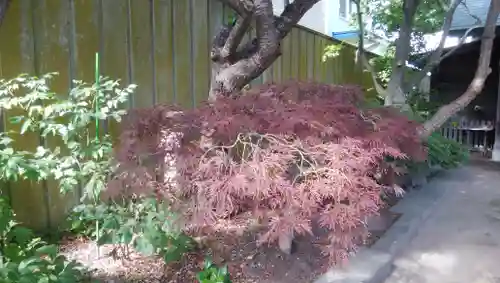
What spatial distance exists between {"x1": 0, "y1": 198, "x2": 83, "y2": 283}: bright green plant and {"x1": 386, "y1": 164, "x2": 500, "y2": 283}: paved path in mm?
2338

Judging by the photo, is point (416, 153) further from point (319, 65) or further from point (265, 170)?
point (319, 65)

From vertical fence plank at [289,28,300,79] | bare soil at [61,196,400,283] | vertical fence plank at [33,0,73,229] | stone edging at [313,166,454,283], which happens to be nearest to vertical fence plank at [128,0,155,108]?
vertical fence plank at [33,0,73,229]

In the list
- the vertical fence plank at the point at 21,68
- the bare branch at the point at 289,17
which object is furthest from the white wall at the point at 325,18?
the vertical fence plank at the point at 21,68

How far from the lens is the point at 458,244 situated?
406 centimetres

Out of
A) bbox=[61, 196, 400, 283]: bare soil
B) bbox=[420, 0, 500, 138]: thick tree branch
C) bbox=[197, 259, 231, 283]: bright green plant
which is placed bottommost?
bbox=[61, 196, 400, 283]: bare soil

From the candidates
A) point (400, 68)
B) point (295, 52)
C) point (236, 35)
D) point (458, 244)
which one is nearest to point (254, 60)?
point (236, 35)

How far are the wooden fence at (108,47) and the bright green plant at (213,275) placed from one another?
1.50 metres

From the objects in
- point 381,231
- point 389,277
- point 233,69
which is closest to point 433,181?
point 381,231

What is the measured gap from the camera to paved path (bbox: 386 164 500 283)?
3381mm

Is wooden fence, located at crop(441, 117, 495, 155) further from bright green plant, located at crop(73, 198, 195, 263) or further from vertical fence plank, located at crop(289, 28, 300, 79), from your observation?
bright green plant, located at crop(73, 198, 195, 263)

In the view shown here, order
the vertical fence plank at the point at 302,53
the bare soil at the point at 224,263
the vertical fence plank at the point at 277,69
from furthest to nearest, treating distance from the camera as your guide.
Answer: the vertical fence plank at the point at 302,53
the vertical fence plank at the point at 277,69
the bare soil at the point at 224,263

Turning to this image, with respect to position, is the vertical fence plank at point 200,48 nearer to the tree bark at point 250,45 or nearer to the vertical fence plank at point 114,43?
the vertical fence plank at point 114,43

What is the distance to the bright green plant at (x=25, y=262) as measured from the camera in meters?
1.82

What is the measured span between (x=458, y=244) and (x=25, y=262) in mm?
3719
